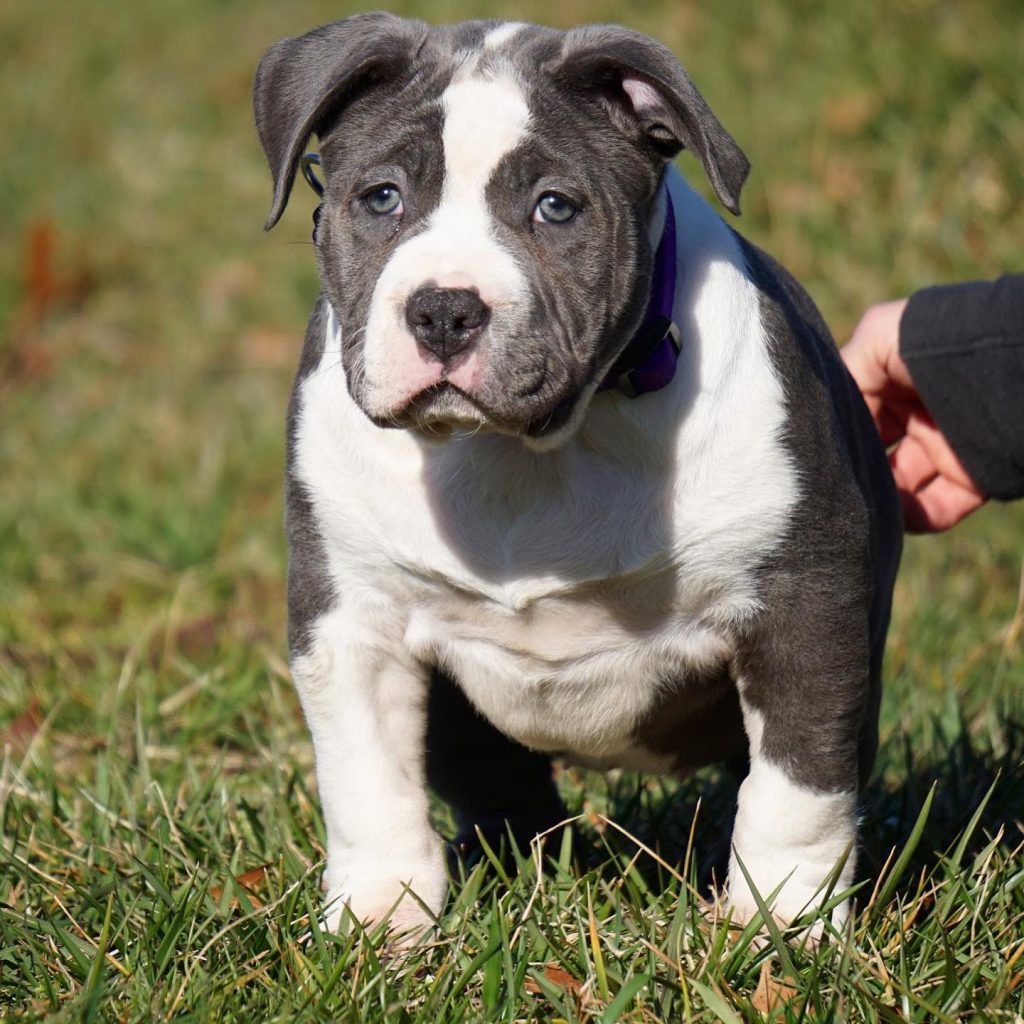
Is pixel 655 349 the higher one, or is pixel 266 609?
pixel 655 349

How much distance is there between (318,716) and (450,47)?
1284 millimetres

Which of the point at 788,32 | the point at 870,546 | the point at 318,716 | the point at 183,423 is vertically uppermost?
the point at 788,32

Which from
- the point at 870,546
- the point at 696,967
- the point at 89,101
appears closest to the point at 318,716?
the point at 696,967

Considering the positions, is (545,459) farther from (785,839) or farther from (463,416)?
(785,839)

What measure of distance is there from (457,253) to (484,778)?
55.9 inches

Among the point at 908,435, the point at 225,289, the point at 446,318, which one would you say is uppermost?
the point at 446,318

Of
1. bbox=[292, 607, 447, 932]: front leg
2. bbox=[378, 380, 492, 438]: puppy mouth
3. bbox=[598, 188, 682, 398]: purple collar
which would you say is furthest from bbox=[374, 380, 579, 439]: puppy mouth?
bbox=[292, 607, 447, 932]: front leg

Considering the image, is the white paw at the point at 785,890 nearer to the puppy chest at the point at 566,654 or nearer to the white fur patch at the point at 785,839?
the white fur patch at the point at 785,839

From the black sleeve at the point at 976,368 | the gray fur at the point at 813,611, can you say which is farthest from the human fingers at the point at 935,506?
the gray fur at the point at 813,611

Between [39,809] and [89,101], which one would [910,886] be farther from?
[89,101]

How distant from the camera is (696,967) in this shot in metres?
2.89

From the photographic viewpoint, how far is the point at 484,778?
3738 millimetres

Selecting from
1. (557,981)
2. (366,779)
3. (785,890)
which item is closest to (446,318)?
(366,779)

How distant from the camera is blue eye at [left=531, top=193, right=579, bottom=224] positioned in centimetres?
287
